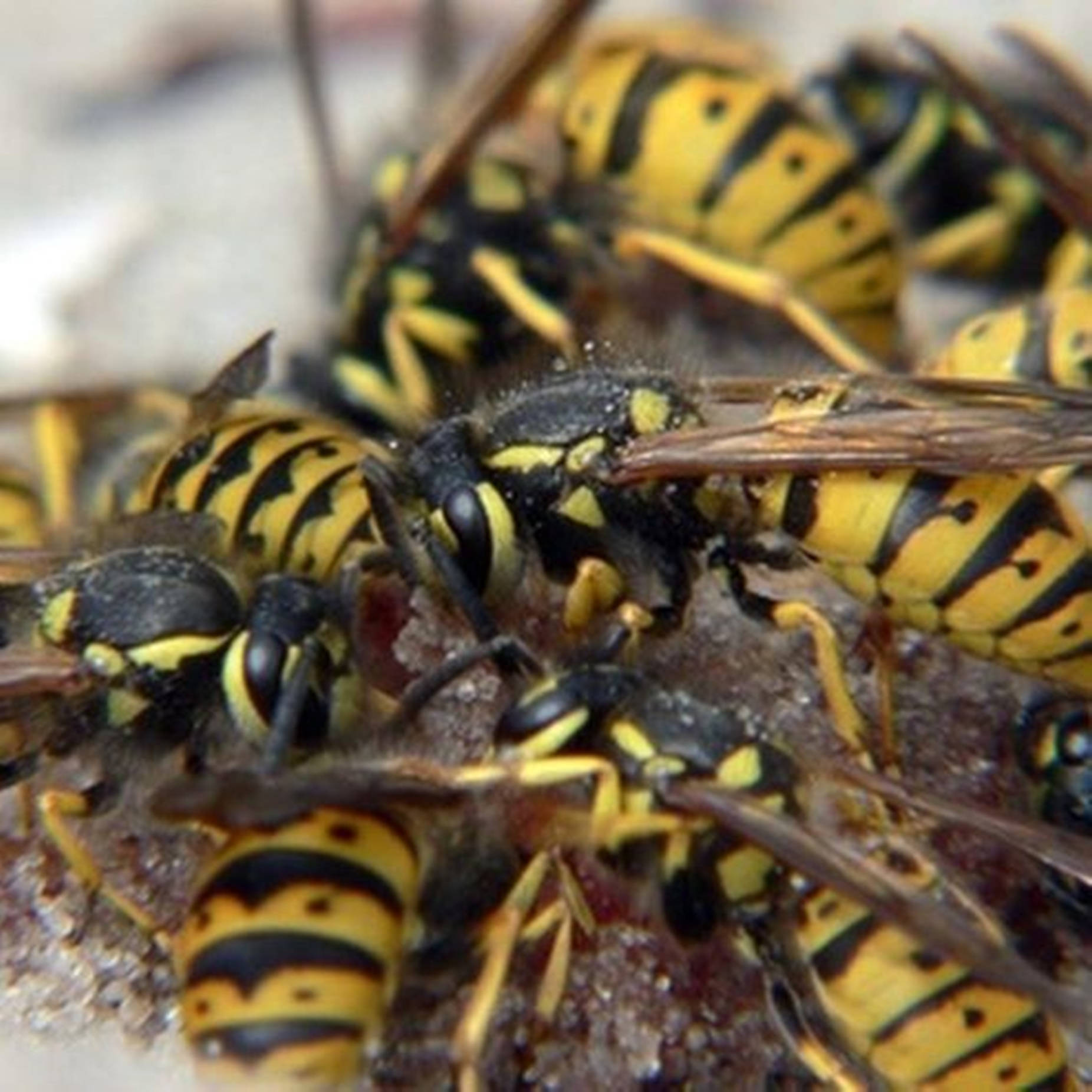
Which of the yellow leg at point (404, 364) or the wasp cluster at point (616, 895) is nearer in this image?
the wasp cluster at point (616, 895)

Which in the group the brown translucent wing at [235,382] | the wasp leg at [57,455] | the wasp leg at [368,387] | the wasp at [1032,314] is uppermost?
the wasp at [1032,314]

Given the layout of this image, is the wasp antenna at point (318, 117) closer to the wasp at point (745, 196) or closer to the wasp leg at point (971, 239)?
the wasp at point (745, 196)

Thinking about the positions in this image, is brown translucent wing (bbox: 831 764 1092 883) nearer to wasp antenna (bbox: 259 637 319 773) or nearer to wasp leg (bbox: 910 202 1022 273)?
wasp antenna (bbox: 259 637 319 773)

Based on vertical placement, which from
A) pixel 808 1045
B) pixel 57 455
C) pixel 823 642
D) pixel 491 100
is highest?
pixel 491 100

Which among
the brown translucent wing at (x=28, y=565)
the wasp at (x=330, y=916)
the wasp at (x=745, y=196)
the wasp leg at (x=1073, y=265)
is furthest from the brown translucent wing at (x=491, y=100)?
the wasp at (x=330, y=916)

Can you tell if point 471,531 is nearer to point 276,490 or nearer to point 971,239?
point 276,490

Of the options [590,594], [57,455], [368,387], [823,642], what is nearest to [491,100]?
[368,387]

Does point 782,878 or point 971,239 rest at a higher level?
point 971,239
